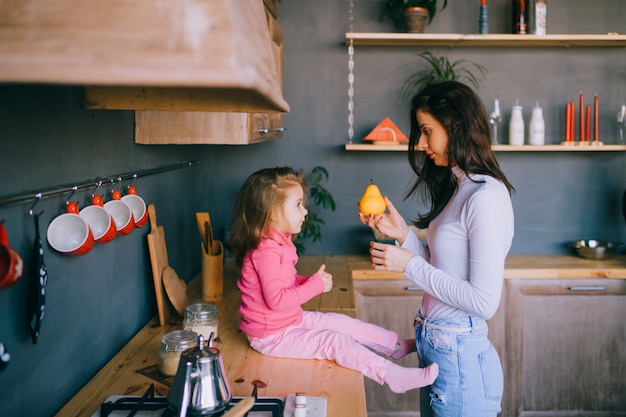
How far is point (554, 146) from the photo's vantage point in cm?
326

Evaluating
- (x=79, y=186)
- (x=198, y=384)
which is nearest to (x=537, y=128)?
(x=79, y=186)

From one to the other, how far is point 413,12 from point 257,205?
5.73ft

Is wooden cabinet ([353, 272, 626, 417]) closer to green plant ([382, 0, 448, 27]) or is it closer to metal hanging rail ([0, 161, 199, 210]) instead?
metal hanging rail ([0, 161, 199, 210])

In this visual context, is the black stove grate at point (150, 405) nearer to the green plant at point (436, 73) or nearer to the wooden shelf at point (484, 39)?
the wooden shelf at point (484, 39)

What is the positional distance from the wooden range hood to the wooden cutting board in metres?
1.41

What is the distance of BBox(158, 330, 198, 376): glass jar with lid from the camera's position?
1.68 meters

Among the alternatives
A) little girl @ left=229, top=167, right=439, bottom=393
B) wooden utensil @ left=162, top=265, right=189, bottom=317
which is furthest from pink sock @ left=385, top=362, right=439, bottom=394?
wooden utensil @ left=162, top=265, right=189, bottom=317

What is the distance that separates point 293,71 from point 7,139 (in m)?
2.42

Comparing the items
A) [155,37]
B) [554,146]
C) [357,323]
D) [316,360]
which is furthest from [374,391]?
[155,37]

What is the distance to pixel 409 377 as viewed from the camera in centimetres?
179

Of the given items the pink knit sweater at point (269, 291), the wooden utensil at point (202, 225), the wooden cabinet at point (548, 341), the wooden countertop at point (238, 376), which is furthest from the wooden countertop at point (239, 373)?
the wooden cabinet at point (548, 341)

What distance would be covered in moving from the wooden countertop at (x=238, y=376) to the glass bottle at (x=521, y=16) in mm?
2228

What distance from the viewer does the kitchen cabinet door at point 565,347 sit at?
10.2ft

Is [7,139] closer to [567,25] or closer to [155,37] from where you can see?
[155,37]
